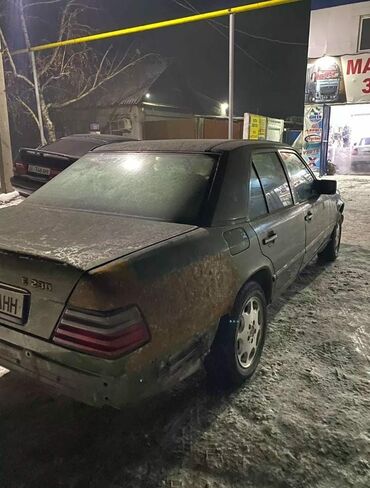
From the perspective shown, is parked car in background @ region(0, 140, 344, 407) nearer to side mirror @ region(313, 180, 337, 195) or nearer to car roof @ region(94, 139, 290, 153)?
car roof @ region(94, 139, 290, 153)

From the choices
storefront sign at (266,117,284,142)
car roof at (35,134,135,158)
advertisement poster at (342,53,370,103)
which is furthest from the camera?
storefront sign at (266,117,284,142)

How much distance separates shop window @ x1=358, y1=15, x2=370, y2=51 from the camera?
11.2 meters

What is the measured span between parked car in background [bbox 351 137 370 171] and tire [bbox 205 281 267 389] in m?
13.7

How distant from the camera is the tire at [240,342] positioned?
2.32m

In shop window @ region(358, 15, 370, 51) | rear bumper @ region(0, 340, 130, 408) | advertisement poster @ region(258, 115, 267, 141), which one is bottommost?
rear bumper @ region(0, 340, 130, 408)

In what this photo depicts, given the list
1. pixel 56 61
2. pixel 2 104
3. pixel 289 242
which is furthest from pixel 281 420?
pixel 56 61

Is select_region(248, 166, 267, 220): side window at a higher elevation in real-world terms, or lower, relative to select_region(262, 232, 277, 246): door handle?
higher

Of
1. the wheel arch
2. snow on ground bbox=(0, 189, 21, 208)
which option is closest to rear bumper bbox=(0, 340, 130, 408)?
the wheel arch

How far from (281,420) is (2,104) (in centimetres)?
995

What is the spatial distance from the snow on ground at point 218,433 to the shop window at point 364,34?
A: 11.5 m

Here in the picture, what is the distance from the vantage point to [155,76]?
2225cm

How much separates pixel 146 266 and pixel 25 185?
19.8ft

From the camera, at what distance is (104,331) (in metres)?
1.60

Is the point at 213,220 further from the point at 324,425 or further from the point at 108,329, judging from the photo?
the point at 324,425
